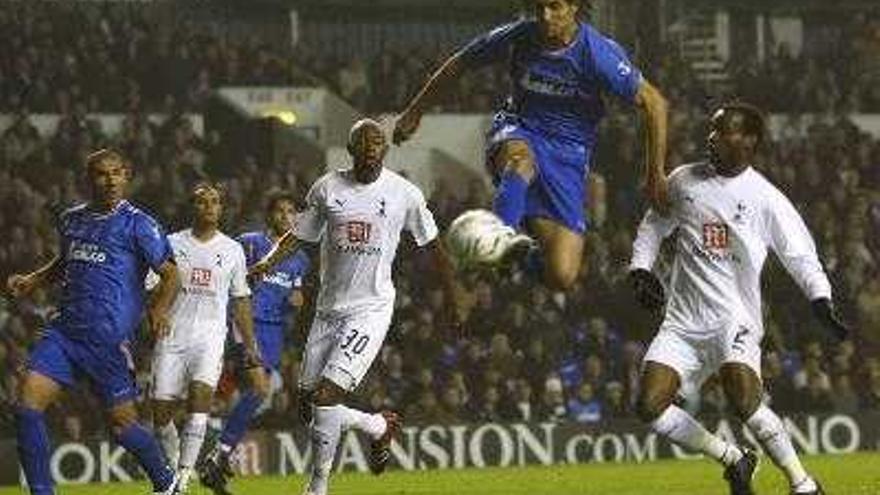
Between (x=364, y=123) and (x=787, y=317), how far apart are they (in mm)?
14432

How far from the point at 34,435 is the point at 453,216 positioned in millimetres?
14345

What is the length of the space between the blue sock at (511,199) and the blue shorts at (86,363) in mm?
2849

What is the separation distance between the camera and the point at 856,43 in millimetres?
34719

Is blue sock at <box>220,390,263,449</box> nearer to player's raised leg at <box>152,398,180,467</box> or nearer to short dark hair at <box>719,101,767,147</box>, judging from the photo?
player's raised leg at <box>152,398,180,467</box>

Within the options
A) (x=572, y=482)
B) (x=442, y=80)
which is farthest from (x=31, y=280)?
(x=572, y=482)

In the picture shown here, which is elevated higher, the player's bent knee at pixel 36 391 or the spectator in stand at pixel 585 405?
the player's bent knee at pixel 36 391

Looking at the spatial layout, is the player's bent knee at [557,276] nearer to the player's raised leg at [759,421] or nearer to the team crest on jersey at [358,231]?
the player's raised leg at [759,421]

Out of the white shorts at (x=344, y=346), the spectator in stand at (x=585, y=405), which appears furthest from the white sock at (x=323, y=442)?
A: the spectator in stand at (x=585, y=405)

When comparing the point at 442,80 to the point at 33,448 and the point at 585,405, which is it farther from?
the point at 585,405

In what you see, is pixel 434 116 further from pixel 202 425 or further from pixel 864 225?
pixel 202 425

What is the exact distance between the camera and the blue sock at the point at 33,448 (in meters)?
13.3

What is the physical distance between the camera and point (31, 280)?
44.9 feet

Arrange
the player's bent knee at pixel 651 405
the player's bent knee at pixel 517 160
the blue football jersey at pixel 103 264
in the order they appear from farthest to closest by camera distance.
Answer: the blue football jersey at pixel 103 264
the player's bent knee at pixel 651 405
the player's bent knee at pixel 517 160

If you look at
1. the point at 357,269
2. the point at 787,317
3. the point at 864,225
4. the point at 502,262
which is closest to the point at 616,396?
the point at 787,317
